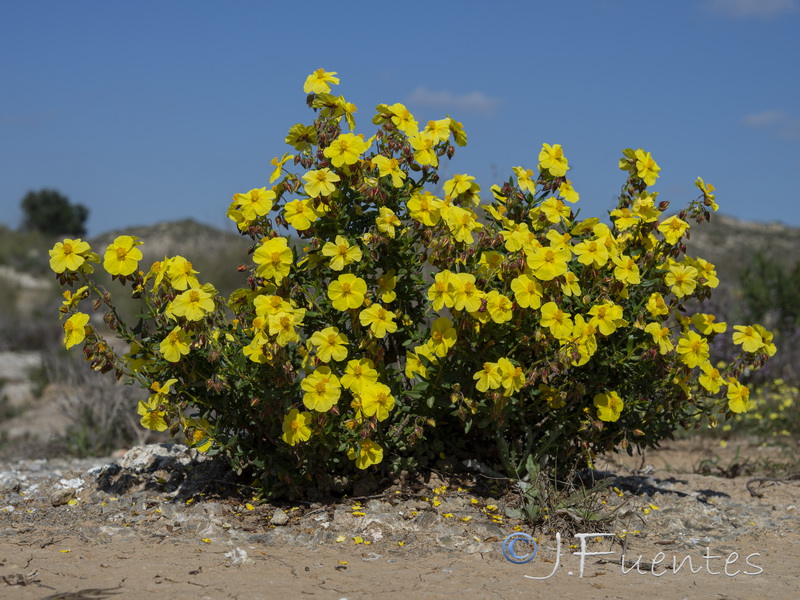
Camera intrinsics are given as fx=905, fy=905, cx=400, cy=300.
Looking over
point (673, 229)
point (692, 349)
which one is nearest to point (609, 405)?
point (692, 349)

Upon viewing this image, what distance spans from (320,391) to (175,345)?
574mm

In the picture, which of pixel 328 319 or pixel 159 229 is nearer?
pixel 328 319

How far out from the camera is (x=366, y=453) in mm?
3566

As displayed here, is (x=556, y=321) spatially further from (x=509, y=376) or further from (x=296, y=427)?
(x=296, y=427)

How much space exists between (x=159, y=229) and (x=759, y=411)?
131ft

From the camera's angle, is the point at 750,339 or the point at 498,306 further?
the point at 750,339

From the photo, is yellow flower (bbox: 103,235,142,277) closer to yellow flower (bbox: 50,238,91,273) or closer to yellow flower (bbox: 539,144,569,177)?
yellow flower (bbox: 50,238,91,273)

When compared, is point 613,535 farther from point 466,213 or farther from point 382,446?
point 466,213

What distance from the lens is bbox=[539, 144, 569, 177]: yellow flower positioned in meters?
3.77

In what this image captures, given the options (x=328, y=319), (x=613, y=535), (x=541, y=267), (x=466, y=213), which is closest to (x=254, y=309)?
(x=328, y=319)

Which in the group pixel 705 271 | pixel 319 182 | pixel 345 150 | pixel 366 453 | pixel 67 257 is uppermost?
pixel 345 150

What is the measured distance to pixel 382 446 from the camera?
12.3 ft

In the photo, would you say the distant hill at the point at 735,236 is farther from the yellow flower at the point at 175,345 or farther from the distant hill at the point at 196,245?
the yellow flower at the point at 175,345

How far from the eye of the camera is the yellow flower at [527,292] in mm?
3354
